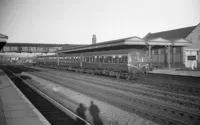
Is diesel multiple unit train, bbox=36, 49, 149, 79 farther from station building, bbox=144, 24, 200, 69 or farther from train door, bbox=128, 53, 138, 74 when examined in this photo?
station building, bbox=144, 24, 200, 69

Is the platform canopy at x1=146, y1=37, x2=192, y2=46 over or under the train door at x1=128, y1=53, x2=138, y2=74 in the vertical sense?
over

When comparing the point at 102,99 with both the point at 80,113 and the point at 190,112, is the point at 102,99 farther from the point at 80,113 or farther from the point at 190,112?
the point at 190,112

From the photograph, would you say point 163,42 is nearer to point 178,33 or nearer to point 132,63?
point 132,63

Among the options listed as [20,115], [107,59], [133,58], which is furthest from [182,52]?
[20,115]

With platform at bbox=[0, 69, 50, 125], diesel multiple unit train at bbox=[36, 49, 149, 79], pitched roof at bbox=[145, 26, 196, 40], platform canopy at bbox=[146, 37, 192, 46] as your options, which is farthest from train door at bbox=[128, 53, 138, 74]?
pitched roof at bbox=[145, 26, 196, 40]

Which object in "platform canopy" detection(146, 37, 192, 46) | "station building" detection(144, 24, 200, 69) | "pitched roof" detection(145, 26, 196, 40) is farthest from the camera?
"pitched roof" detection(145, 26, 196, 40)

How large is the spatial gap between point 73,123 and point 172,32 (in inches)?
2052

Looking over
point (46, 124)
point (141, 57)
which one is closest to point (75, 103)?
point (46, 124)

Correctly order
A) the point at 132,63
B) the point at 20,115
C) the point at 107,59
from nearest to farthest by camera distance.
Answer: the point at 20,115 → the point at 132,63 → the point at 107,59

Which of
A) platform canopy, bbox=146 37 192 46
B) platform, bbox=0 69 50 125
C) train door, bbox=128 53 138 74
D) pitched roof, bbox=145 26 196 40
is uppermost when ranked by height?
pitched roof, bbox=145 26 196 40

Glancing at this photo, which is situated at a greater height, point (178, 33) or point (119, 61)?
point (178, 33)

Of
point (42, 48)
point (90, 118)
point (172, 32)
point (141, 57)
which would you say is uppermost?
point (172, 32)

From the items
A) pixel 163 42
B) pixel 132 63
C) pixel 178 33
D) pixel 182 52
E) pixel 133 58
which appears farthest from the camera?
pixel 178 33

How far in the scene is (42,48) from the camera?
201 feet
